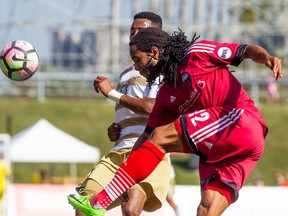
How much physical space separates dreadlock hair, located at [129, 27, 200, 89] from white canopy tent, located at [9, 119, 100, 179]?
1327 centimetres

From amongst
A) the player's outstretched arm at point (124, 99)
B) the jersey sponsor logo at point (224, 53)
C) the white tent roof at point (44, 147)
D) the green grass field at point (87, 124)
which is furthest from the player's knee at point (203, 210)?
the green grass field at point (87, 124)

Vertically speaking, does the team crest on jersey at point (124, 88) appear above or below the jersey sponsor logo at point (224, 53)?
below

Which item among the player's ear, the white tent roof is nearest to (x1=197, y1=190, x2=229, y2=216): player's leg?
the player's ear

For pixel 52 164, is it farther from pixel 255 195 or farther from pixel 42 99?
pixel 255 195

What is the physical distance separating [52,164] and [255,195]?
1516 cm

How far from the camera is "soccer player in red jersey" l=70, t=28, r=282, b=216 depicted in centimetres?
761

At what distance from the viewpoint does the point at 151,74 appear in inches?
318

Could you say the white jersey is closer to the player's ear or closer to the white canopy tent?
the player's ear

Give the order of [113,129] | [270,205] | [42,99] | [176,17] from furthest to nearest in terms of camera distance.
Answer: [176,17] → [42,99] → [270,205] → [113,129]

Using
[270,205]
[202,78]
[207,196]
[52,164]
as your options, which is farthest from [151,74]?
[52,164]

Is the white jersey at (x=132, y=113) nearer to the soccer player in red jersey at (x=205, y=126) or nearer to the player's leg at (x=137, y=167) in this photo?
the soccer player in red jersey at (x=205, y=126)

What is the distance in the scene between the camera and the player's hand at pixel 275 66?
727cm

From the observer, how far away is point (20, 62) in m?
9.93

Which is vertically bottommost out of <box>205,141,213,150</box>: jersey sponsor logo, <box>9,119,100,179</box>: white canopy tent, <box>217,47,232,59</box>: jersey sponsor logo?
<box>9,119,100,179</box>: white canopy tent
